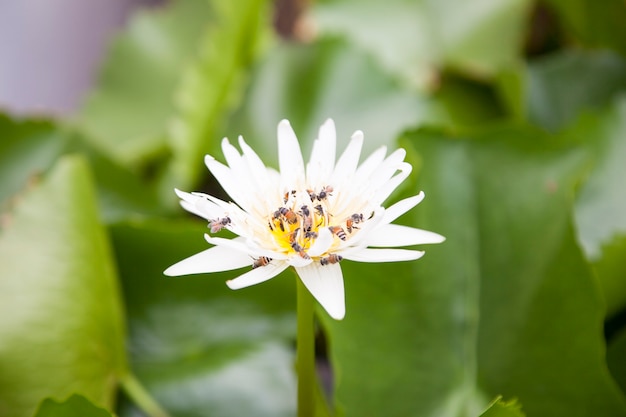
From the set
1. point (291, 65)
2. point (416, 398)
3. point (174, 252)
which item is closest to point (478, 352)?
point (416, 398)

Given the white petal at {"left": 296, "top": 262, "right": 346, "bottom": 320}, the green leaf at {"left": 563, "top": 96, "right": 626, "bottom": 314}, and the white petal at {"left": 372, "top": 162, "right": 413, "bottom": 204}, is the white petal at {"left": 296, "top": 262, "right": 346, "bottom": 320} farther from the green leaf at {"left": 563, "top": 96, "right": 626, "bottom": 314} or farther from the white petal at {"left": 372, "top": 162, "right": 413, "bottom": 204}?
the green leaf at {"left": 563, "top": 96, "right": 626, "bottom": 314}

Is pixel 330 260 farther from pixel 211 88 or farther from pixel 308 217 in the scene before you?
pixel 211 88

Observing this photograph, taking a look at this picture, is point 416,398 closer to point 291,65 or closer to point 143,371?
point 143,371

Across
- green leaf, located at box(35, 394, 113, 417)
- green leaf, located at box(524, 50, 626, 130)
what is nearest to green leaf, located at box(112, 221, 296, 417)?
green leaf, located at box(35, 394, 113, 417)

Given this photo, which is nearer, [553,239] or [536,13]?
[553,239]

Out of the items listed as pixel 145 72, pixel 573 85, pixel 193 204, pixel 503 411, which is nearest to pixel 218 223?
pixel 193 204

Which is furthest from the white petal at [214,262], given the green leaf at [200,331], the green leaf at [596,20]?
the green leaf at [596,20]
